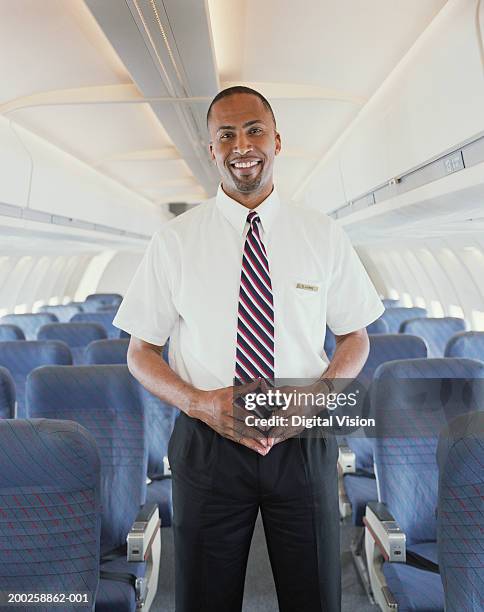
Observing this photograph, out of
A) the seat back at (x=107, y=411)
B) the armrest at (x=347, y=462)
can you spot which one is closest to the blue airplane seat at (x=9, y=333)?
the seat back at (x=107, y=411)

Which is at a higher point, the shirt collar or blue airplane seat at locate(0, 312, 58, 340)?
blue airplane seat at locate(0, 312, 58, 340)

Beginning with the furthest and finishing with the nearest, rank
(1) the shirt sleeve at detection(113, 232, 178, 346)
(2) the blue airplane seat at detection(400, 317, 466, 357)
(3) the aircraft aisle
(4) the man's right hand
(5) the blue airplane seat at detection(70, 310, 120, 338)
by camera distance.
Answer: (5) the blue airplane seat at detection(70, 310, 120, 338) < (2) the blue airplane seat at detection(400, 317, 466, 357) < (3) the aircraft aisle < (1) the shirt sleeve at detection(113, 232, 178, 346) < (4) the man's right hand

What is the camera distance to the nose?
68.4 inches

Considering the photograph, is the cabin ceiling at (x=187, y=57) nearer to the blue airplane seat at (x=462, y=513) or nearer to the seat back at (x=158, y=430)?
the blue airplane seat at (x=462, y=513)

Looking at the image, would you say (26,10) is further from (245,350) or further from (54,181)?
(54,181)

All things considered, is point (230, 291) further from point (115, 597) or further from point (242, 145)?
point (115, 597)

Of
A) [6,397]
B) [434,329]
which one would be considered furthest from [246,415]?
[434,329]

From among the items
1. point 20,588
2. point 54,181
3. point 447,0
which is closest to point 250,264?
point 20,588

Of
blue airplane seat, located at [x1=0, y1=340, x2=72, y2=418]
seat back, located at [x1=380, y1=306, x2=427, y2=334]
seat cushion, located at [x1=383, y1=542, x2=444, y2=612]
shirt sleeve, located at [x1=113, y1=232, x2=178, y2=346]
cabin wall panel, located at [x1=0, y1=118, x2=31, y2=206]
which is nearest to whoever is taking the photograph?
shirt sleeve, located at [x1=113, y1=232, x2=178, y2=346]

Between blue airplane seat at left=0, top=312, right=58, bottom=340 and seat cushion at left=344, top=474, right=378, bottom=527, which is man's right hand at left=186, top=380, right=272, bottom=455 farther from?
blue airplane seat at left=0, top=312, right=58, bottom=340

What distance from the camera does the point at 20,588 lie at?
6.49 ft

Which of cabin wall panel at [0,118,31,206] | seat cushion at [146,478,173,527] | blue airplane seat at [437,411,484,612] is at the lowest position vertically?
seat cushion at [146,478,173,527]

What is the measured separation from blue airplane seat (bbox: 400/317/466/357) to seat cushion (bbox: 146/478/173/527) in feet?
9.83

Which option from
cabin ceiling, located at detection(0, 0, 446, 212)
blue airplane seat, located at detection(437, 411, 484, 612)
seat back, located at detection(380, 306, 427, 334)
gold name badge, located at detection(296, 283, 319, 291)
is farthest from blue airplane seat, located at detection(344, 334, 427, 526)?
seat back, located at detection(380, 306, 427, 334)
